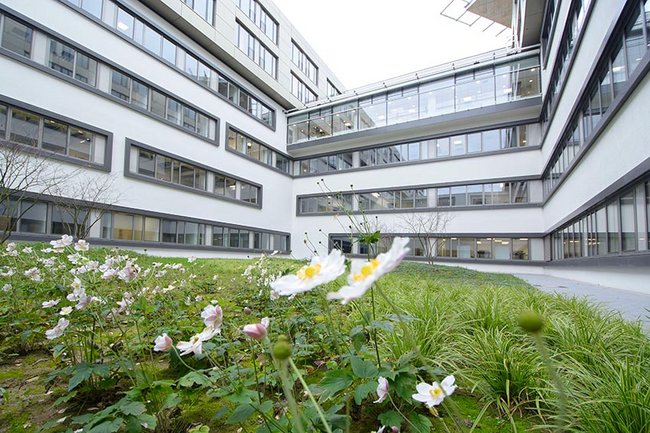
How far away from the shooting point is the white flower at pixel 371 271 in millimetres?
566

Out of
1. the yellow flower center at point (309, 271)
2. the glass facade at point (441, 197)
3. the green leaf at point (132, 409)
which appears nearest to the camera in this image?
the yellow flower center at point (309, 271)

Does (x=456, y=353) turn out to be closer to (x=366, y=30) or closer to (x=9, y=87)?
(x=9, y=87)

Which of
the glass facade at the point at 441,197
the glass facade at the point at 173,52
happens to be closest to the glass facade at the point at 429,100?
the glass facade at the point at 173,52

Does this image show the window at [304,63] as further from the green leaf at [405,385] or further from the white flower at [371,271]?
the white flower at [371,271]

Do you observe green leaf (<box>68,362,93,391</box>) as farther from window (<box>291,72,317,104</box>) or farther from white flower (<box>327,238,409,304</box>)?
window (<box>291,72,317,104</box>)

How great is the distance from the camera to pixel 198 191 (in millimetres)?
17031

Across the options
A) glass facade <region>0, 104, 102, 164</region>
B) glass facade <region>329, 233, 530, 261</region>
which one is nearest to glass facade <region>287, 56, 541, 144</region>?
glass facade <region>329, 233, 530, 261</region>

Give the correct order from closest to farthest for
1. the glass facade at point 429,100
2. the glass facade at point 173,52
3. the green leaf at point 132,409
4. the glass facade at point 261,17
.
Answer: the green leaf at point 132,409 < the glass facade at point 173,52 < the glass facade at point 429,100 < the glass facade at point 261,17

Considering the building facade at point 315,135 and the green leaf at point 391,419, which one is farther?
the building facade at point 315,135

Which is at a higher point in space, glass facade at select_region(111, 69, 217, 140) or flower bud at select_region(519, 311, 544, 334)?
glass facade at select_region(111, 69, 217, 140)

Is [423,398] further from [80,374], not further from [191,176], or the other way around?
[191,176]

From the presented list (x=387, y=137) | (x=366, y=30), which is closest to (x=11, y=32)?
(x=387, y=137)

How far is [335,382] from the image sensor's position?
3.84ft

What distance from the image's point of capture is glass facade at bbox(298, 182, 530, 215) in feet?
56.3
